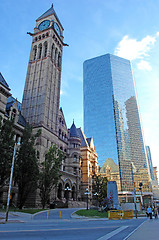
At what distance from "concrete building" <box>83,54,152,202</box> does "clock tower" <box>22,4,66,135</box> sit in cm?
7294

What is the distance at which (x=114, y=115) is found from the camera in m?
126

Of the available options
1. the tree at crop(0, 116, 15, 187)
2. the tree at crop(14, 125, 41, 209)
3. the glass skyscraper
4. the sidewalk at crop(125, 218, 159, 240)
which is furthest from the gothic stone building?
the glass skyscraper

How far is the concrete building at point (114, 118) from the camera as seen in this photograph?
11612 cm

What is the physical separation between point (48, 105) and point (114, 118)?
8274 centimetres

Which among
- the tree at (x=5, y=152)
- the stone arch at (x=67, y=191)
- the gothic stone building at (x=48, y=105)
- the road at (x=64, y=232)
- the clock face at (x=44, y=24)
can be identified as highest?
the clock face at (x=44, y=24)

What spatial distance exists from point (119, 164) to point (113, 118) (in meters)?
30.2

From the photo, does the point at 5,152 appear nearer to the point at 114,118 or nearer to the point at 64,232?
the point at 64,232

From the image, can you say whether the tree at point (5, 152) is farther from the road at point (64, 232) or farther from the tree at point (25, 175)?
the road at point (64, 232)

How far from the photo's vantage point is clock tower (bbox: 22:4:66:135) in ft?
155

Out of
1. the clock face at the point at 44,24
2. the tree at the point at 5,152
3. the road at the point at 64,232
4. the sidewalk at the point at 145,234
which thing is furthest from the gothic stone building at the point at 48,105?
the sidewalk at the point at 145,234

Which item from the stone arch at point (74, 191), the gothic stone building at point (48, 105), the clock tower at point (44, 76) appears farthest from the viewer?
the stone arch at point (74, 191)

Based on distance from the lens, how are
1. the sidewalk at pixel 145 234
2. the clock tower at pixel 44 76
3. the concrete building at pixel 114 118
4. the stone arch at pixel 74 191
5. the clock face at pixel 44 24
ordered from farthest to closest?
the concrete building at pixel 114 118
the clock face at pixel 44 24
the stone arch at pixel 74 191
the clock tower at pixel 44 76
the sidewalk at pixel 145 234

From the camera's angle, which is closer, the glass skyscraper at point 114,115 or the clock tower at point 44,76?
the clock tower at point 44,76

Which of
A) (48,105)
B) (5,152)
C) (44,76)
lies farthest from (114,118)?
(5,152)
